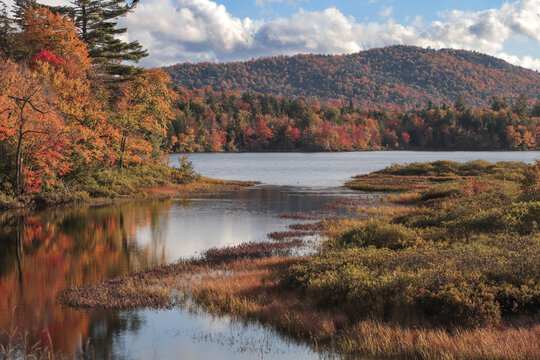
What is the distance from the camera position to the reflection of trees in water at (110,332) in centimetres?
1127

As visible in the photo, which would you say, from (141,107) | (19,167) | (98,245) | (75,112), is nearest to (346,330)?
(98,245)

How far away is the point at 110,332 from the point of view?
40.8 ft

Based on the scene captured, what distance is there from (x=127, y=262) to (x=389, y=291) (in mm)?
12770

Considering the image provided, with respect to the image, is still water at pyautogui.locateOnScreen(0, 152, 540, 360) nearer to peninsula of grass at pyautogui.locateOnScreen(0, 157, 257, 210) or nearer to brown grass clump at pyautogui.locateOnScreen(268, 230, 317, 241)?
brown grass clump at pyautogui.locateOnScreen(268, 230, 317, 241)

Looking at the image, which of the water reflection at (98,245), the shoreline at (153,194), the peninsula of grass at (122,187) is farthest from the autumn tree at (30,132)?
the water reflection at (98,245)

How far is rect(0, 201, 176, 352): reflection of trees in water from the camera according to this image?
1339cm

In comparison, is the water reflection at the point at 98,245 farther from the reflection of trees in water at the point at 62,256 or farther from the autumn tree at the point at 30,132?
the autumn tree at the point at 30,132

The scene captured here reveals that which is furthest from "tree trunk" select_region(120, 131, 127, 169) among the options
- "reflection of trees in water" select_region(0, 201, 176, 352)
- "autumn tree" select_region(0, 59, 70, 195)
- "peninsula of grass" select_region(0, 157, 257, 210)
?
"reflection of trees in water" select_region(0, 201, 176, 352)

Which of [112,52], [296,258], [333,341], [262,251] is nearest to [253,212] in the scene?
[262,251]

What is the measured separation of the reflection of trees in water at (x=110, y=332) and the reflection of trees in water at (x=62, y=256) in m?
0.25

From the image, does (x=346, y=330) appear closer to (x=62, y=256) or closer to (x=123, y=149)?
(x=62, y=256)

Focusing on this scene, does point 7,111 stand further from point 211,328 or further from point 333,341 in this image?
point 333,341

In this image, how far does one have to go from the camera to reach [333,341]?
11.2 meters

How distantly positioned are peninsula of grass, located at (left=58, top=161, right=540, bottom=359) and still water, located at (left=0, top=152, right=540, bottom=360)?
0.96 m
